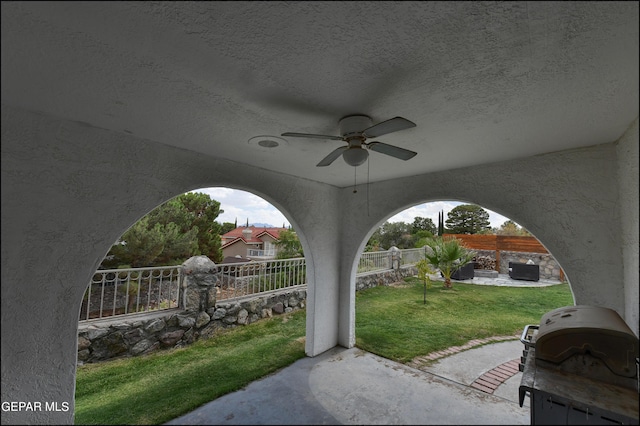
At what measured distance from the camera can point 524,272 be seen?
3363 millimetres

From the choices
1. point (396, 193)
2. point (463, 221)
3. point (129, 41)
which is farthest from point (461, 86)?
point (463, 221)

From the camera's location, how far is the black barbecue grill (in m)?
0.73

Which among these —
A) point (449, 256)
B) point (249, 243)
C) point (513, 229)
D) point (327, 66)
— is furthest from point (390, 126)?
point (249, 243)

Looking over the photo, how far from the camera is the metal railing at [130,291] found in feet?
11.9

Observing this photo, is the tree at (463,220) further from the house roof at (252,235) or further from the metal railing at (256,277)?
the house roof at (252,235)

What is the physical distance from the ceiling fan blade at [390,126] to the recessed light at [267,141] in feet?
2.72

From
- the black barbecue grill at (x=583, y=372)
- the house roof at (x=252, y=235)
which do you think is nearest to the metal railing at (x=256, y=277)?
the house roof at (x=252, y=235)

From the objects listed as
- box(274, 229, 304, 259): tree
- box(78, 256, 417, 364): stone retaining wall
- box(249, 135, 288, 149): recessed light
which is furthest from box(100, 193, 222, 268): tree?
box(249, 135, 288, 149): recessed light

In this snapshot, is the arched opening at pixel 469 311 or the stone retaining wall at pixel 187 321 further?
the stone retaining wall at pixel 187 321

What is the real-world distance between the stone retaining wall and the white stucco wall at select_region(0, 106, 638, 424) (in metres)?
2.27

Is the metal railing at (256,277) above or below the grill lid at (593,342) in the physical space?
below

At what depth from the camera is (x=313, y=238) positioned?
3.71 metres

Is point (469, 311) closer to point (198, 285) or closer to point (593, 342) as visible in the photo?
point (593, 342)

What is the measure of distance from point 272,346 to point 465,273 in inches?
265
